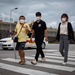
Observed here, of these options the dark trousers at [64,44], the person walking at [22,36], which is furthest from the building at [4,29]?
the dark trousers at [64,44]

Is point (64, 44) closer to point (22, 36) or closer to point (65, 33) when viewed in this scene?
point (65, 33)

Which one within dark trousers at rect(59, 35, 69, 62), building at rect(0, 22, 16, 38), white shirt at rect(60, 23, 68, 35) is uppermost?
building at rect(0, 22, 16, 38)

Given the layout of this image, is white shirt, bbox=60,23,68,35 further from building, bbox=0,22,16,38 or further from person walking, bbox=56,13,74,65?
building, bbox=0,22,16,38

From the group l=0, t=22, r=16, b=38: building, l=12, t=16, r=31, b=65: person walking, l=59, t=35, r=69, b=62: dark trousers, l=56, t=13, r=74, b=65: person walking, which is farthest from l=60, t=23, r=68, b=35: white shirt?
l=0, t=22, r=16, b=38: building

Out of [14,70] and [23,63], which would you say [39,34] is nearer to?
[23,63]

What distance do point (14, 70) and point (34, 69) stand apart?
2.24ft

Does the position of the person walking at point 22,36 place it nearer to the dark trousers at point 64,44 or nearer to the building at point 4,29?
the dark trousers at point 64,44

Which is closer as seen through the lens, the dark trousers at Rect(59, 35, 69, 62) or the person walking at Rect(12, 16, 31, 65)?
the dark trousers at Rect(59, 35, 69, 62)

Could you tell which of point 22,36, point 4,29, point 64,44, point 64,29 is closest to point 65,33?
point 64,29

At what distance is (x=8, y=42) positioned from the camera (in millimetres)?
21141

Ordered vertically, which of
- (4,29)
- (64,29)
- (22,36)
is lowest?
(22,36)

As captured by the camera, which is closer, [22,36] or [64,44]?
[64,44]

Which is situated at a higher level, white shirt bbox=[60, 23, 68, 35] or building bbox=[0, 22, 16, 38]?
building bbox=[0, 22, 16, 38]

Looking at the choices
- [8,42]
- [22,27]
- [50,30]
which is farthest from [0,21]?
[22,27]
